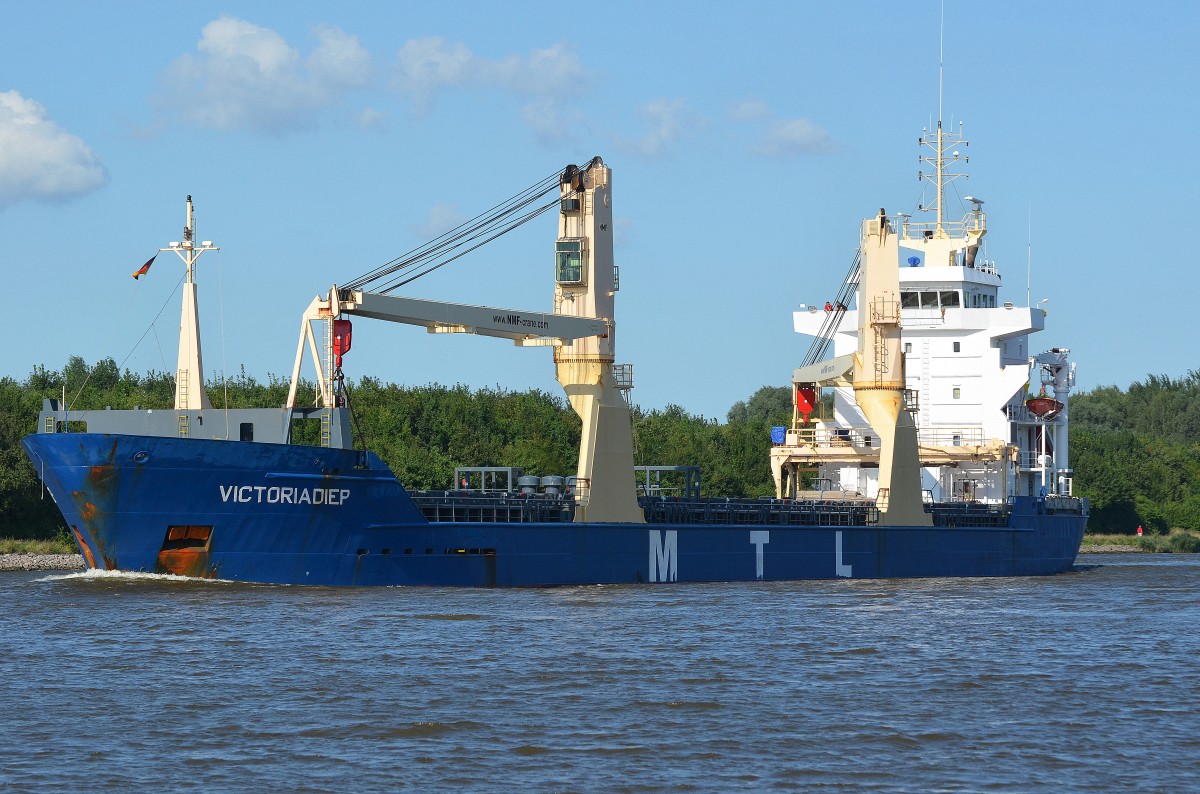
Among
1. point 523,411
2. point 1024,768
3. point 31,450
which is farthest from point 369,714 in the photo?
point 523,411

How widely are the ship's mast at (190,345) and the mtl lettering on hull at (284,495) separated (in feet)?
10.8

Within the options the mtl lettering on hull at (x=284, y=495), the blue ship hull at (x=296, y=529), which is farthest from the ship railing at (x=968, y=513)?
the mtl lettering on hull at (x=284, y=495)

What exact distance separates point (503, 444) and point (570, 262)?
3024cm

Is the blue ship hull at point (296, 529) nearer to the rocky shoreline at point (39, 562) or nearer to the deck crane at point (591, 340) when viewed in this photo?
the deck crane at point (591, 340)

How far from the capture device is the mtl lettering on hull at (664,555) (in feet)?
111

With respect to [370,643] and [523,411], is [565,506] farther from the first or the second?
[523,411]

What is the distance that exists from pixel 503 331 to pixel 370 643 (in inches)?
418

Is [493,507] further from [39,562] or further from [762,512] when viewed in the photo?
[39,562]

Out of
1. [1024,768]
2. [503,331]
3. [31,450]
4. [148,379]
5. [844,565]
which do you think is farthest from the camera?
[148,379]

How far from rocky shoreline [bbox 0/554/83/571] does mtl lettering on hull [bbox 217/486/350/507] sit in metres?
16.0

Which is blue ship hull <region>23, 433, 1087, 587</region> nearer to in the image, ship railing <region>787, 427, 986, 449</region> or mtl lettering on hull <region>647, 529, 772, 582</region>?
mtl lettering on hull <region>647, 529, 772, 582</region>

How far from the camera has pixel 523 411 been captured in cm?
6575

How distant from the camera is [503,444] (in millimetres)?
62938

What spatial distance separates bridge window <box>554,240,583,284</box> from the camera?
3312 centimetres
